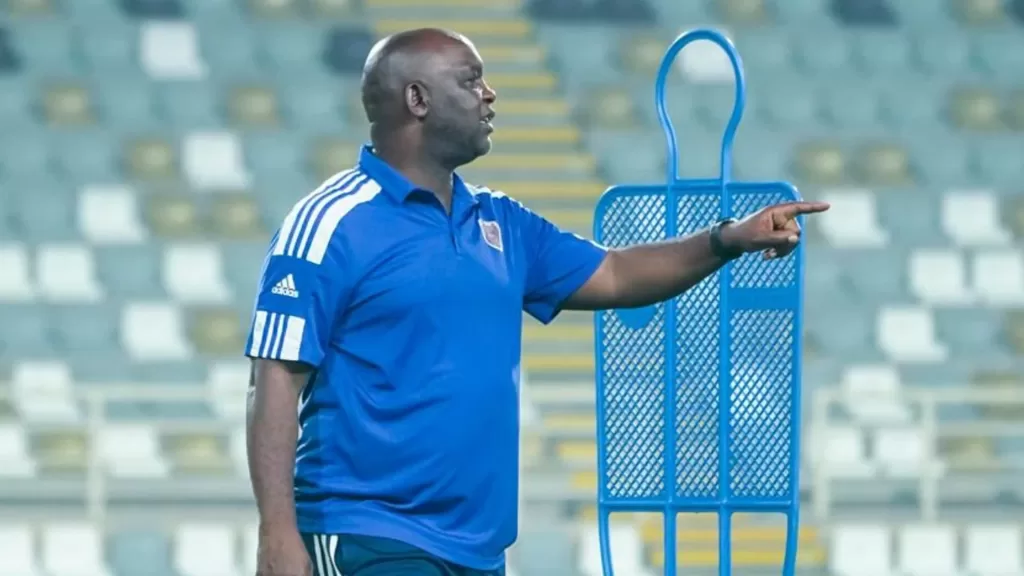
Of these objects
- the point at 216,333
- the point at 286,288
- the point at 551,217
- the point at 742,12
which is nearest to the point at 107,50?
Answer: the point at 216,333

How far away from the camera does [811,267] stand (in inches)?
398

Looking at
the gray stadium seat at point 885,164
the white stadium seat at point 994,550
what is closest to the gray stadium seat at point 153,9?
the gray stadium seat at point 885,164

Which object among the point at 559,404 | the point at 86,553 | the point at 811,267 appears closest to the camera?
the point at 86,553

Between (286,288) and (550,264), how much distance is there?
48 centimetres

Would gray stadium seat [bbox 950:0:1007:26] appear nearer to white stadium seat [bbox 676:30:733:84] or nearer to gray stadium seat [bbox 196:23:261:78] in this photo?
white stadium seat [bbox 676:30:733:84]

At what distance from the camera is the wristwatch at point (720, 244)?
322 cm

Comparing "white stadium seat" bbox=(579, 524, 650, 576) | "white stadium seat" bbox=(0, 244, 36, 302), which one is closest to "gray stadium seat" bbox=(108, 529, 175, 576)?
"white stadium seat" bbox=(579, 524, 650, 576)

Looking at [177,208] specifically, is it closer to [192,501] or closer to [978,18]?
[192,501]

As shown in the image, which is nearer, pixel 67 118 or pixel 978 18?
pixel 67 118

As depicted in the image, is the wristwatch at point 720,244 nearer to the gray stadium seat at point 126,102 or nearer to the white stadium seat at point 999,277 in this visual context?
the white stadium seat at point 999,277

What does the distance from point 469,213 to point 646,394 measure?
61 cm

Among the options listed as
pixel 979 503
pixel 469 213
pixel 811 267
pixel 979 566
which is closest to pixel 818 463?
pixel 979 566

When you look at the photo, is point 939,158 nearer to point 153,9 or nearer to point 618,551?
point 618,551

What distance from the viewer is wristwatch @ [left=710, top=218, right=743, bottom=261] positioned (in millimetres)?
3221
